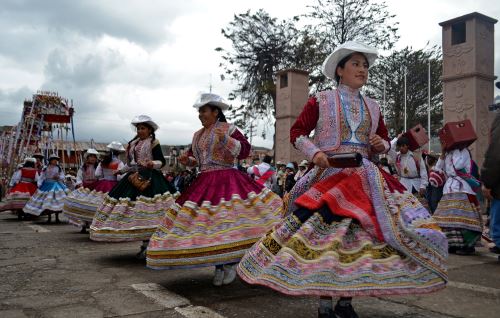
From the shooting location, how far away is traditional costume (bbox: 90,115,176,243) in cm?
571

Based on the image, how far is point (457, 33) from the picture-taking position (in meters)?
10.9

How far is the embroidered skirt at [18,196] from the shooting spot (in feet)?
41.3

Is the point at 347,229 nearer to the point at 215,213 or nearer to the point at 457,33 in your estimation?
the point at 215,213

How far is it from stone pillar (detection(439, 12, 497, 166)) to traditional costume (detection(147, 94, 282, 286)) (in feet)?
24.6

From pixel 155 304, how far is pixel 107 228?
2.35 m

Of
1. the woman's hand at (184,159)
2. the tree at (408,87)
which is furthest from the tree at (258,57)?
the woman's hand at (184,159)

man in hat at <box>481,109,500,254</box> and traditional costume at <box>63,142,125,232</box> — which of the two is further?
traditional costume at <box>63,142,125,232</box>

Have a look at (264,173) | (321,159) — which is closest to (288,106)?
(264,173)

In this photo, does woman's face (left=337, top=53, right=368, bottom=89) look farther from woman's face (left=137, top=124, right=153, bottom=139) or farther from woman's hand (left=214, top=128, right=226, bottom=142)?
woman's face (left=137, top=124, right=153, bottom=139)

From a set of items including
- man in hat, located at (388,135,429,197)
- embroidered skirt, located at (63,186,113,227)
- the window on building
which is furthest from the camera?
the window on building

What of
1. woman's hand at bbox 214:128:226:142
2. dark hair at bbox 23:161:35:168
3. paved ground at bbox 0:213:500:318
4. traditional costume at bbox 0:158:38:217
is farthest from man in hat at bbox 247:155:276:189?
woman's hand at bbox 214:128:226:142

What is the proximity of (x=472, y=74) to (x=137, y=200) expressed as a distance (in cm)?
819

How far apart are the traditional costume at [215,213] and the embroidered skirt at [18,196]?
9.53 m

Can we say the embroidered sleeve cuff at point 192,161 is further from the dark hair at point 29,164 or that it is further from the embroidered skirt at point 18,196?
the dark hair at point 29,164
